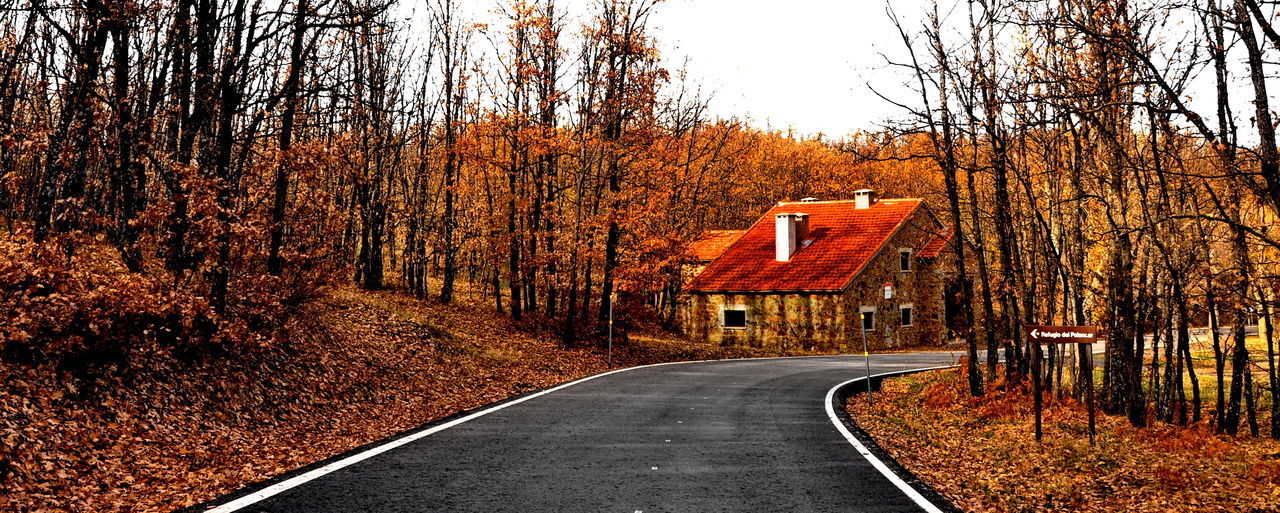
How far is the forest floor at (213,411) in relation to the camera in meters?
7.12

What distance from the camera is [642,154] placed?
2620 centimetres

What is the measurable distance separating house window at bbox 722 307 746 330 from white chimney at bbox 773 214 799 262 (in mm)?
3422

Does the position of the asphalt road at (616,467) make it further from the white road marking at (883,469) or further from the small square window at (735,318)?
the small square window at (735,318)

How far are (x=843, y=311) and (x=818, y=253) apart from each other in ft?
13.1

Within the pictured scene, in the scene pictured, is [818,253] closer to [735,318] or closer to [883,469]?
[735,318]

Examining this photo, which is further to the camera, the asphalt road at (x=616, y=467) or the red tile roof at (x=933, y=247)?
the red tile roof at (x=933, y=247)

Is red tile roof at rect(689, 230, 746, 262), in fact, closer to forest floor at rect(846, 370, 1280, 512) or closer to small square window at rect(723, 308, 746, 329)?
small square window at rect(723, 308, 746, 329)

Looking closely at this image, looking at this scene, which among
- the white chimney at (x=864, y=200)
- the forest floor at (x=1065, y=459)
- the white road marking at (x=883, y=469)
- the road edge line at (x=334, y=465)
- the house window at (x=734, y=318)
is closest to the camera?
the road edge line at (x=334, y=465)

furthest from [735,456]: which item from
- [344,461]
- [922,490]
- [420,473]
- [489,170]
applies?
[489,170]

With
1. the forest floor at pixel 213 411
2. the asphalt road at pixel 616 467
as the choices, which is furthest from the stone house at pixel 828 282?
the asphalt road at pixel 616 467

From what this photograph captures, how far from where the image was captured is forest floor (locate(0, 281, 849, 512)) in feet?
23.4

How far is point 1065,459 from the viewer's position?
1006 cm

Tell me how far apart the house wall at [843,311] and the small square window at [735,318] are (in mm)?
224

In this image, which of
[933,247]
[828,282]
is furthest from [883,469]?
[933,247]
